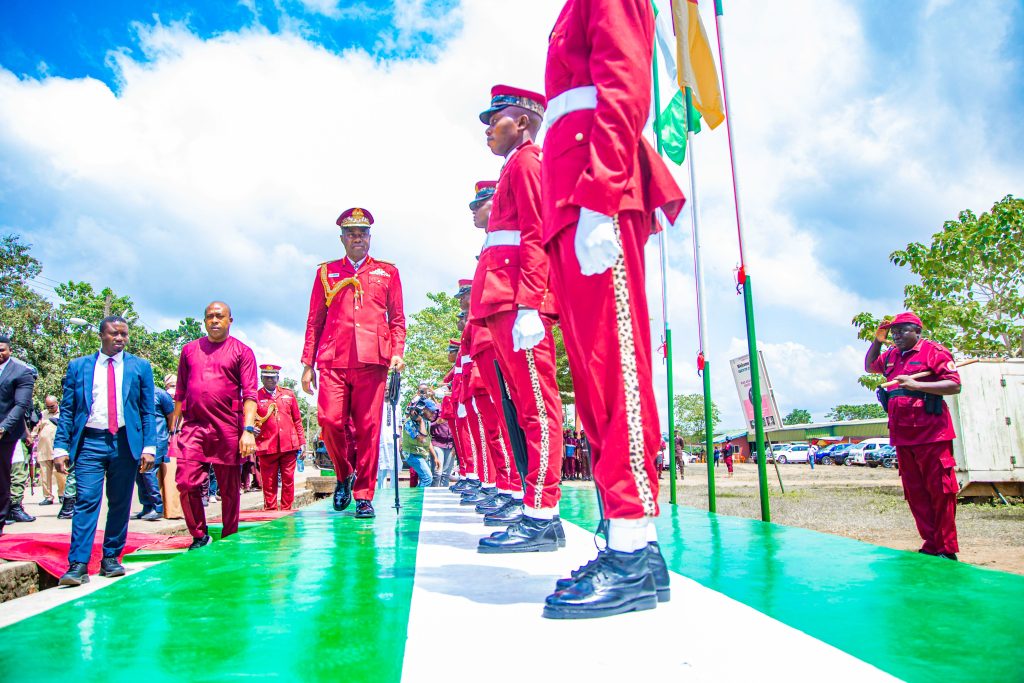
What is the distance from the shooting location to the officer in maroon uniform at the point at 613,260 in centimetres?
208

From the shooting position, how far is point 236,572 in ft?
9.39

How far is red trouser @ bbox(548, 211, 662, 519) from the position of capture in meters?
2.11

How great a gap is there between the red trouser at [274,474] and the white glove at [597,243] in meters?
7.82

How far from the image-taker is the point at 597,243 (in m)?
2.12

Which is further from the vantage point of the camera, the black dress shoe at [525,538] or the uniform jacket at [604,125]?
the black dress shoe at [525,538]

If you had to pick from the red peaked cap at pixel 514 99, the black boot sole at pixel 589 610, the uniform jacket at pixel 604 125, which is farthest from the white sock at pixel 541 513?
the red peaked cap at pixel 514 99

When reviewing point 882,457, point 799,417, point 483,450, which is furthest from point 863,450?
point 799,417

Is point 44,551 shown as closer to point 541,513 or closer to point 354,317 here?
point 354,317

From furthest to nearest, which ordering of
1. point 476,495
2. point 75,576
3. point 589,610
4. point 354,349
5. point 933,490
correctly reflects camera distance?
point 476,495 < point 354,349 < point 933,490 < point 75,576 < point 589,610

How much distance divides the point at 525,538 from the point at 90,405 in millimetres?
3099

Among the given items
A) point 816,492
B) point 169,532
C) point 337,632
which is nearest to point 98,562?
point 169,532

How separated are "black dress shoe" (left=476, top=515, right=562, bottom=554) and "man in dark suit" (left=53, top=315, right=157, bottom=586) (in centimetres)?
269

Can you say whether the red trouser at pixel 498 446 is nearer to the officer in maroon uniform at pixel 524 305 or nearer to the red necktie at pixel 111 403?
the officer in maroon uniform at pixel 524 305

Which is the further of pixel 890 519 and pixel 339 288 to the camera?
pixel 890 519
